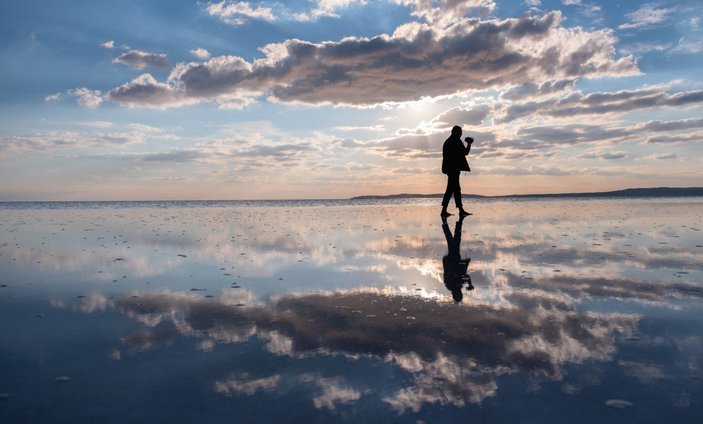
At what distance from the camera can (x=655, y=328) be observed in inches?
160

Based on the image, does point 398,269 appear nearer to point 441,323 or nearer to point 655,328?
point 441,323

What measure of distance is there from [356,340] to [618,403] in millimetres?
1949

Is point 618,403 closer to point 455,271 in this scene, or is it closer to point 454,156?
point 455,271

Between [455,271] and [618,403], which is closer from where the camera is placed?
[618,403]

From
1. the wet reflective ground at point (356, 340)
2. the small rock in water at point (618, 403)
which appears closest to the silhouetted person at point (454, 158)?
the wet reflective ground at point (356, 340)

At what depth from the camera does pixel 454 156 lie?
17.3 metres

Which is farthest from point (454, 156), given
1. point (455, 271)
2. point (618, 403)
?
point (618, 403)

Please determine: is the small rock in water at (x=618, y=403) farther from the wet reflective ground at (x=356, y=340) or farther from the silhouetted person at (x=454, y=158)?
the silhouetted person at (x=454, y=158)

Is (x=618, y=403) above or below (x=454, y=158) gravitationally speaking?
below

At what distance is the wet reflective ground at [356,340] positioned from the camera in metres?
2.72

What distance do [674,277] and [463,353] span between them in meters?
4.59

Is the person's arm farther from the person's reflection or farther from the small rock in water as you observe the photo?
the small rock in water

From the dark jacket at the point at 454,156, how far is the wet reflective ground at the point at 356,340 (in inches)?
373

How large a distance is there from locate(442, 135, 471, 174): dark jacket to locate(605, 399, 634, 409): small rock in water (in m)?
14.9
